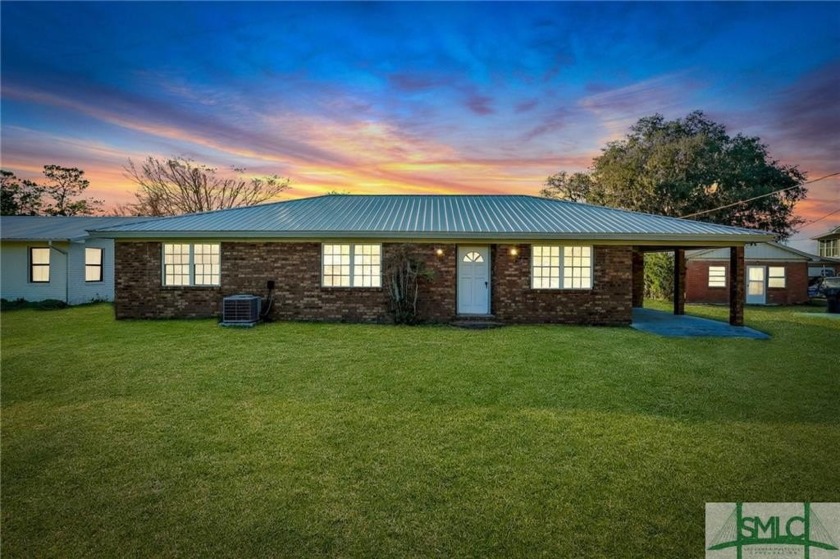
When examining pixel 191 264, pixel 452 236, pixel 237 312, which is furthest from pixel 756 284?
pixel 191 264

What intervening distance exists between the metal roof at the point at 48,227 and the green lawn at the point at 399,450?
11468 millimetres

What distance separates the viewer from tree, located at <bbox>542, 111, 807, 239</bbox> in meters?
24.7

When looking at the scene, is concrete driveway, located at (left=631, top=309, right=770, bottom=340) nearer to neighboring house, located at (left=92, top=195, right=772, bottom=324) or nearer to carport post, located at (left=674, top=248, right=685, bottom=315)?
neighboring house, located at (left=92, top=195, right=772, bottom=324)

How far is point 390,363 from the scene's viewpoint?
6.82 meters

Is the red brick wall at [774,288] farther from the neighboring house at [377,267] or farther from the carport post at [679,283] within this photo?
the neighboring house at [377,267]

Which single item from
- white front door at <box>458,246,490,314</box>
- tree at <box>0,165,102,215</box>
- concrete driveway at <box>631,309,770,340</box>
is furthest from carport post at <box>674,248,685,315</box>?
tree at <box>0,165,102,215</box>

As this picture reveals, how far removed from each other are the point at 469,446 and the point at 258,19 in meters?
9.80

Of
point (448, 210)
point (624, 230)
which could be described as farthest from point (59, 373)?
point (624, 230)

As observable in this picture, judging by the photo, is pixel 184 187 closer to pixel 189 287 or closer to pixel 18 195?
pixel 18 195

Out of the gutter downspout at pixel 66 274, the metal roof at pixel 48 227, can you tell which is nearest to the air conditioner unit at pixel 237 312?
the metal roof at pixel 48 227

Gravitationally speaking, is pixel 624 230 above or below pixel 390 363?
above

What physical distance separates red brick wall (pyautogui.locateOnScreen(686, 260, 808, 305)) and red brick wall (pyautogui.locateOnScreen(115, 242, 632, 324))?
11.4 meters

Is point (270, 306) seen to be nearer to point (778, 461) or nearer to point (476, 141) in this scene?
point (476, 141)

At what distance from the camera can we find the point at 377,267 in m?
11.7
